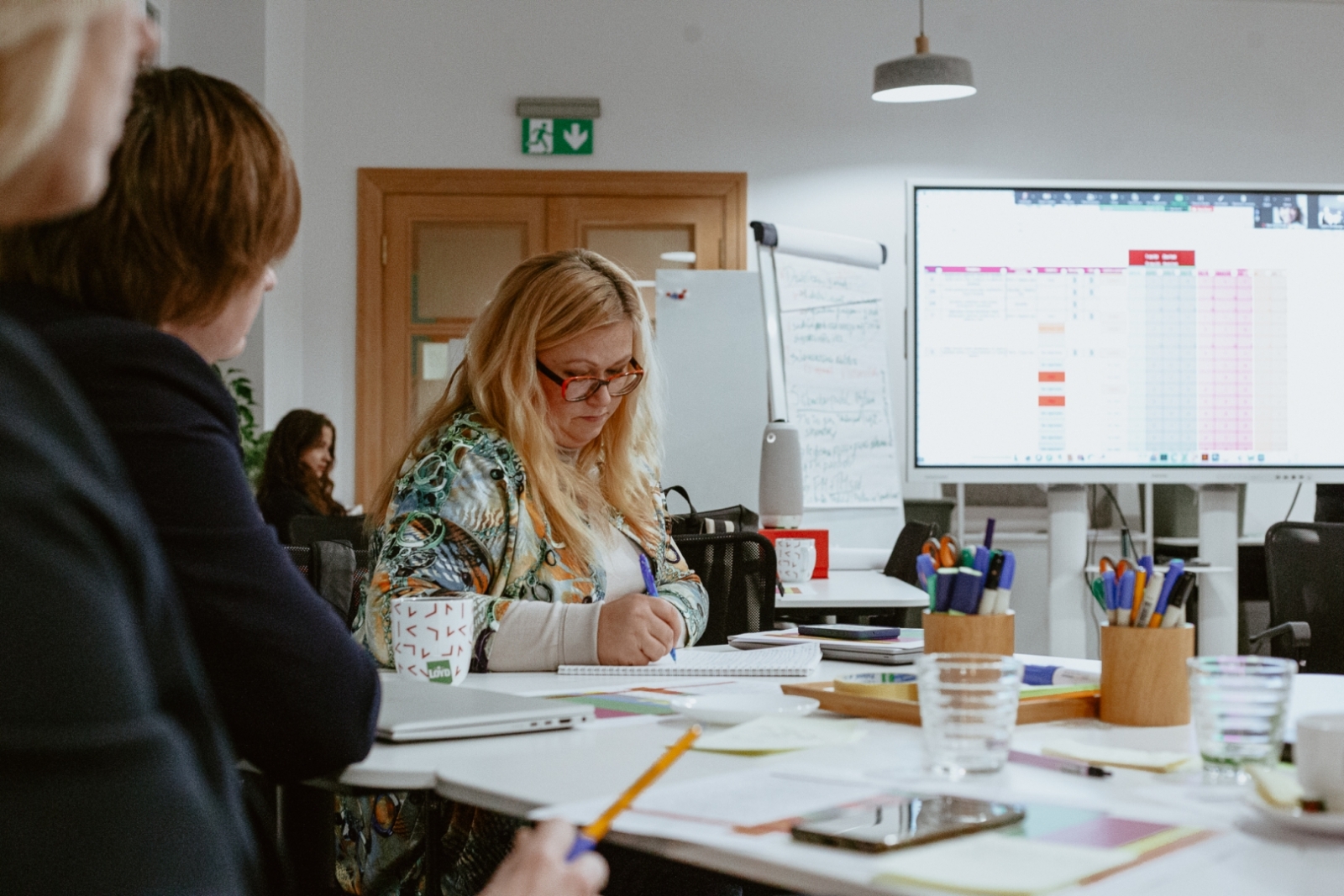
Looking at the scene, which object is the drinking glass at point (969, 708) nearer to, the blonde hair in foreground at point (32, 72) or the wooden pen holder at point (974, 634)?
the wooden pen holder at point (974, 634)

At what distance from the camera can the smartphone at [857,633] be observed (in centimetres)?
175

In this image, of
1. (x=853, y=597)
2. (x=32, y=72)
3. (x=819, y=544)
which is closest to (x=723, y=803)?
(x=32, y=72)

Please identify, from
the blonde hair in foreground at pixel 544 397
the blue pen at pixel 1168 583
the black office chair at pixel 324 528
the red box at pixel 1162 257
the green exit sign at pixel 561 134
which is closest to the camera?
the blue pen at pixel 1168 583

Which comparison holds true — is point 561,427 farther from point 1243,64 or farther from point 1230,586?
point 1243,64

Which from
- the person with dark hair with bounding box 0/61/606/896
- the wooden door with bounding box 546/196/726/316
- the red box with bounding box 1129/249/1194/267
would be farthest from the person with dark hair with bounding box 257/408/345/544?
the person with dark hair with bounding box 0/61/606/896

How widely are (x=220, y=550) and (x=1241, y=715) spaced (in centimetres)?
78

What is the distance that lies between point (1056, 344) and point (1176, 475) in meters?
0.50

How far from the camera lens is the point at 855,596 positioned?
267cm

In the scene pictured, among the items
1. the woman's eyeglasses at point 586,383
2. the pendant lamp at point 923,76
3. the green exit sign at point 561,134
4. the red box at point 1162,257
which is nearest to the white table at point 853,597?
the woman's eyeglasses at point 586,383

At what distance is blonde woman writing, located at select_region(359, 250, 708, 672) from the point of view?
1634 mm

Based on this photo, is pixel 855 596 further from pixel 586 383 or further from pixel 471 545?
pixel 471 545

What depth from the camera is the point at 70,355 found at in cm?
83

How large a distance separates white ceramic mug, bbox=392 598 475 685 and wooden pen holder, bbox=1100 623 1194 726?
27.9 inches

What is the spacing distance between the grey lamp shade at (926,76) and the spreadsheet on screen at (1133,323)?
Answer: 1.79 metres
